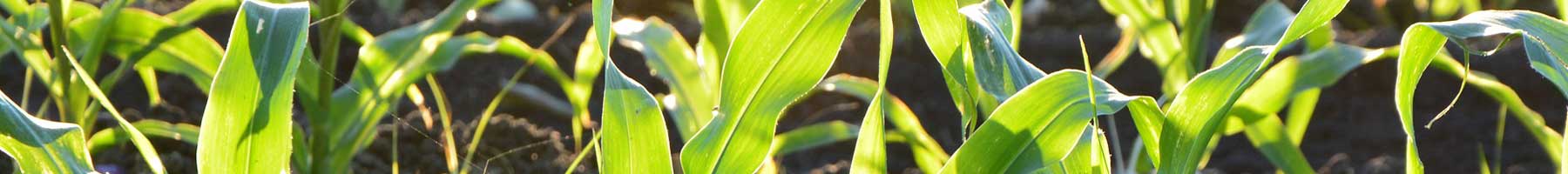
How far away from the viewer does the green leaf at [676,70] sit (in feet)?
2.74

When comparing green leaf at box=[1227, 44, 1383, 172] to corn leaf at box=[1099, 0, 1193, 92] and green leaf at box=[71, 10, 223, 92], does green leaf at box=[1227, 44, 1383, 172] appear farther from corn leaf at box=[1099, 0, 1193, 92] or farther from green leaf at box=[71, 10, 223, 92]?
green leaf at box=[71, 10, 223, 92]

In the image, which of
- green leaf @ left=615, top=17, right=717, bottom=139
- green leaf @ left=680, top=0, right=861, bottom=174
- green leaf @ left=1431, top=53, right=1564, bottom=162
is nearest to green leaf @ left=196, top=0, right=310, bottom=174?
green leaf @ left=680, top=0, right=861, bottom=174

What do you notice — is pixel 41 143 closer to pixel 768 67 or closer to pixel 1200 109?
pixel 768 67

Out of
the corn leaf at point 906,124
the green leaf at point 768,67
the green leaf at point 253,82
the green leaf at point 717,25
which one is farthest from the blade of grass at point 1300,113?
the green leaf at point 253,82

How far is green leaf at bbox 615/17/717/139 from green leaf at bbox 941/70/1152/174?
38cm

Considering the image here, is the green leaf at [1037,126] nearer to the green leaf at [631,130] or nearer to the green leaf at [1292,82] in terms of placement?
the green leaf at [631,130]

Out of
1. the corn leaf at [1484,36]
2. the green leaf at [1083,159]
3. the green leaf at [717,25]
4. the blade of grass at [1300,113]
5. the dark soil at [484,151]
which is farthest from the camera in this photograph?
the dark soil at [484,151]

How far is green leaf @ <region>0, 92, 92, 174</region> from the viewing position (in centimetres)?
44

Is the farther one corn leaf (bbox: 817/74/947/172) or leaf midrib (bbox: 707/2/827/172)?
corn leaf (bbox: 817/74/947/172)

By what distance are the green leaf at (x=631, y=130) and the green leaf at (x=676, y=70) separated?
1.17ft

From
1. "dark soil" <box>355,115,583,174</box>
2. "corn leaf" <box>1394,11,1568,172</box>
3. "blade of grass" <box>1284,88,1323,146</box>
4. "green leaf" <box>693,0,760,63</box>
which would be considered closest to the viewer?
"corn leaf" <box>1394,11,1568,172</box>

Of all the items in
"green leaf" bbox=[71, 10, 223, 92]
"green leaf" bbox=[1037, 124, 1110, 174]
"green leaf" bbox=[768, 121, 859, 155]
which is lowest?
"green leaf" bbox=[768, 121, 859, 155]

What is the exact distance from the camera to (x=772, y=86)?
437 millimetres

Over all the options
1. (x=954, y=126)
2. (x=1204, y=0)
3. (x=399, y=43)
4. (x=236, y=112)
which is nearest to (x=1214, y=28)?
(x=954, y=126)
